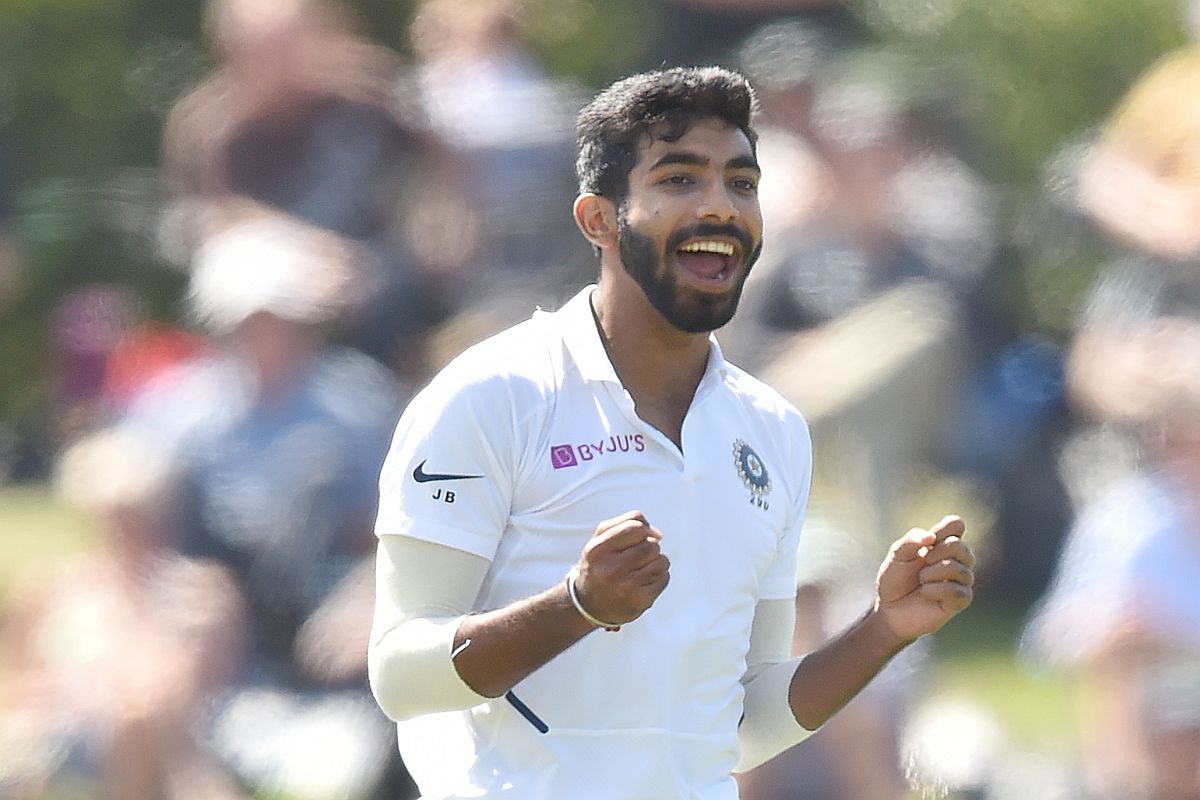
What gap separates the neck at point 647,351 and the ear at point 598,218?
6 centimetres

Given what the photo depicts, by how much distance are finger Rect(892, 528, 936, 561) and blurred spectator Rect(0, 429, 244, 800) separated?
10.4ft

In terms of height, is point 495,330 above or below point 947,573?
below

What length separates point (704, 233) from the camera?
3807 mm

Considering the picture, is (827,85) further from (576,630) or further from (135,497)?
(576,630)

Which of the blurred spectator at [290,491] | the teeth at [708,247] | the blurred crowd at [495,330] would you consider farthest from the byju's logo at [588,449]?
the blurred spectator at [290,491]

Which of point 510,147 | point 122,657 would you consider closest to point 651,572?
point 122,657

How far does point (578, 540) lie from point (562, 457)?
14 centimetres

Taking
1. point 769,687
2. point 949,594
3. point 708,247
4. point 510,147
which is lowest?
point 510,147

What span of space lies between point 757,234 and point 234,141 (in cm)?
404

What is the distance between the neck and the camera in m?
3.90

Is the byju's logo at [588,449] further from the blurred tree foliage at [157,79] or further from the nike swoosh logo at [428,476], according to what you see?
the blurred tree foliage at [157,79]

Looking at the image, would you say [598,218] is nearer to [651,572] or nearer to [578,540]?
[578,540]

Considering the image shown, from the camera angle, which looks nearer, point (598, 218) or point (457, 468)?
point (457, 468)

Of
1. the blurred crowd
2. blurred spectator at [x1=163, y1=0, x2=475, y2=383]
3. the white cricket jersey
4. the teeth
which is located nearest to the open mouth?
the teeth
